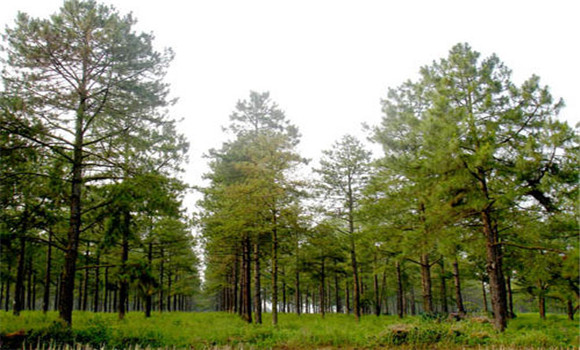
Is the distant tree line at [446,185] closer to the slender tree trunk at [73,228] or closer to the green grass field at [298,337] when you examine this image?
the green grass field at [298,337]

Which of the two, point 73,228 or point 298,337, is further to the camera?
point 298,337

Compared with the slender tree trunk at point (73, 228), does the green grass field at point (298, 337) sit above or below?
below

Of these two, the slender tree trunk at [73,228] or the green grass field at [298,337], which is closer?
the green grass field at [298,337]

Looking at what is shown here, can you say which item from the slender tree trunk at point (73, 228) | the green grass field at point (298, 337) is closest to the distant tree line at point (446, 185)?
the green grass field at point (298, 337)

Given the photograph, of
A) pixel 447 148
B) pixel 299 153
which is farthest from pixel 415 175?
pixel 299 153

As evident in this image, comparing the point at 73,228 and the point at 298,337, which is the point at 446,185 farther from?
the point at 73,228

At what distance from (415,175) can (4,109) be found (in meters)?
13.8

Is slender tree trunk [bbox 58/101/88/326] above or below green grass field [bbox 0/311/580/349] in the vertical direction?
above

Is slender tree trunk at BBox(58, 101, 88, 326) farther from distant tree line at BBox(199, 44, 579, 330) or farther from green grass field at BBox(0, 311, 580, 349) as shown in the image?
distant tree line at BBox(199, 44, 579, 330)

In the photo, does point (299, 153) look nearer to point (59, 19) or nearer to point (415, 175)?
point (415, 175)

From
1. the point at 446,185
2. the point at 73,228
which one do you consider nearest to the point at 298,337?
the point at 446,185

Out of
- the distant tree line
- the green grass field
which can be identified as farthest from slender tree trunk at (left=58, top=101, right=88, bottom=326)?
the distant tree line

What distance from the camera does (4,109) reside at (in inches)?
369

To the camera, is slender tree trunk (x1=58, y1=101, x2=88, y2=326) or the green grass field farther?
slender tree trunk (x1=58, y1=101, x2=88, y2=326)
